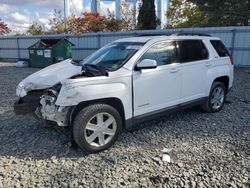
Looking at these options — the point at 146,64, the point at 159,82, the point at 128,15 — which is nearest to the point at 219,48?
the point at 159,82

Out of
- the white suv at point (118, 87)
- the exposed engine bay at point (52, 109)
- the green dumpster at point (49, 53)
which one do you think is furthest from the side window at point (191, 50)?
the green dumpster at point (49, 53)

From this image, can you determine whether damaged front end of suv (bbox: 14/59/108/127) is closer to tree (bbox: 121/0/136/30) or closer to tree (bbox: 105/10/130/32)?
tree (bbox: 105/10/130/32)

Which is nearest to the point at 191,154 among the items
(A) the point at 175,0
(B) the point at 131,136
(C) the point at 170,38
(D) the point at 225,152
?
(D) the point at 225,152

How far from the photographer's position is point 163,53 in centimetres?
424

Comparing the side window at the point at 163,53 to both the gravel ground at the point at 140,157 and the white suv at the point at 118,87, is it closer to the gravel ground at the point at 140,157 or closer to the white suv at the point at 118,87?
the white suv at the point at 118,87

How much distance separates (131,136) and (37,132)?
1719 mm

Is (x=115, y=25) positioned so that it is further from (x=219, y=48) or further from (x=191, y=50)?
(x=191, y=50)

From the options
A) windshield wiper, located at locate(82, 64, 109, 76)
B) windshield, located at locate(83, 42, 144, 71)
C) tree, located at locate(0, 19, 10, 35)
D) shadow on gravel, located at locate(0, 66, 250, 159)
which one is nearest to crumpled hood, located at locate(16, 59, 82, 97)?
windshield wiper, located at locate(82, 64, 109, 76)

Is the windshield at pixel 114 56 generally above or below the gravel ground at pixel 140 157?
above

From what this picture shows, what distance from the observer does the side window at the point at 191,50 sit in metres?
4.51

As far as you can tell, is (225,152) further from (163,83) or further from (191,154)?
(163,83)

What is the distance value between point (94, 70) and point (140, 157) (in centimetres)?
151

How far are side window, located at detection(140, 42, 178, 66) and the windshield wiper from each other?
2.24 feet

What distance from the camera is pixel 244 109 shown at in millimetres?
5582
